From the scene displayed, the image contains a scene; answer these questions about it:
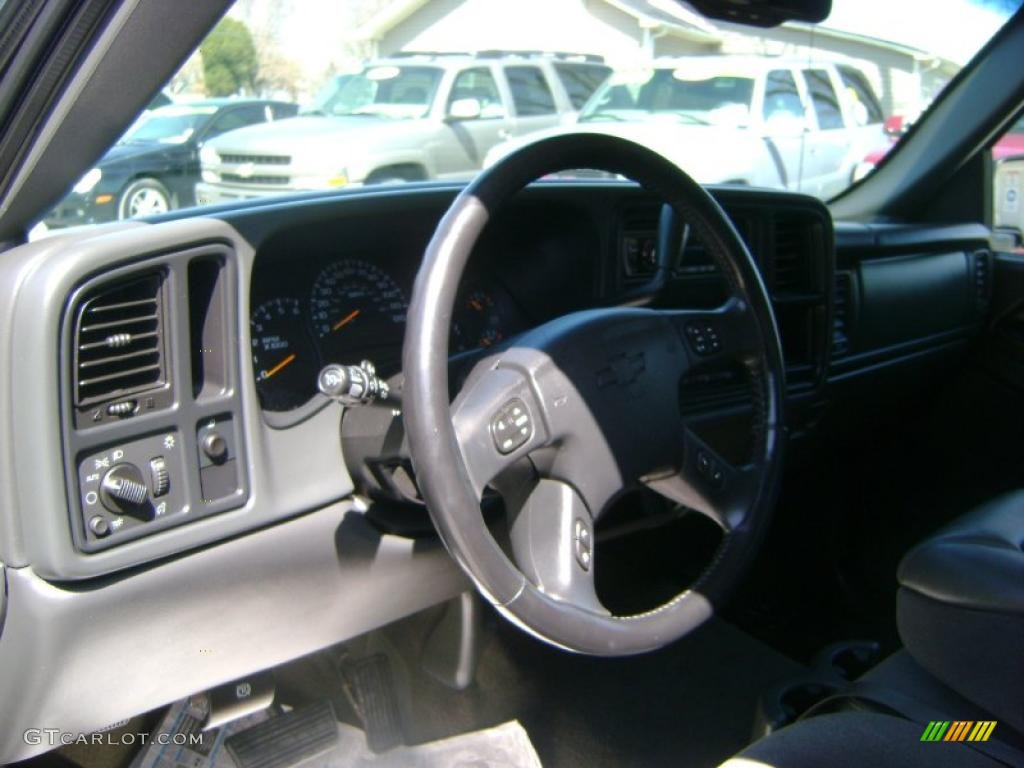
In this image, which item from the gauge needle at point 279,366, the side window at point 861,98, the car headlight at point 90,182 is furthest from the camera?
the side window at point 861,98

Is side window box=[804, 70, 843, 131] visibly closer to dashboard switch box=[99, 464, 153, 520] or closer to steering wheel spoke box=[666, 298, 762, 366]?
steering wheel spoke box=[666, 298, 762, 366]

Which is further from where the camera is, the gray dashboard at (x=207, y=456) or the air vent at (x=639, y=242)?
the air vent at (x=639, y=242)


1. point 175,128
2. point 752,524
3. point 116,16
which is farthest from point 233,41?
point 752,524

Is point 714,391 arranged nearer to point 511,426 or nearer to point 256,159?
point 511,426

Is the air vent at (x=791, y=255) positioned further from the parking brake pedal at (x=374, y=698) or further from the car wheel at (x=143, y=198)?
the car wheel at (x=143, y=198)

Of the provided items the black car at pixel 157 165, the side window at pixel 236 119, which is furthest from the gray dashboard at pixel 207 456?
the side window at pixel 236 119

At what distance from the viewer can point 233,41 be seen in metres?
2.09

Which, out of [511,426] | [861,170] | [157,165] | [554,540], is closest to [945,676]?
[554,540]

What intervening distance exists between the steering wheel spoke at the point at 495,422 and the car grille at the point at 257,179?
3.48 ft

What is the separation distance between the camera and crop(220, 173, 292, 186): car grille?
2457 millimetres

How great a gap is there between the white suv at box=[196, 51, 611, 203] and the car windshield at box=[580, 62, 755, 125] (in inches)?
4.6

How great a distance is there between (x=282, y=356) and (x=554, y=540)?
646 millimetres

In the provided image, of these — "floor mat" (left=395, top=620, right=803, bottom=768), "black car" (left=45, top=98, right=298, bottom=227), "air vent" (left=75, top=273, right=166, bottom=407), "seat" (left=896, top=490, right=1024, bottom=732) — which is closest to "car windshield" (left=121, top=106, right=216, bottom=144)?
"black car" (left=45, top=98, right=298, bottom=227)

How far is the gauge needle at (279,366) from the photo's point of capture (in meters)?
1.94
